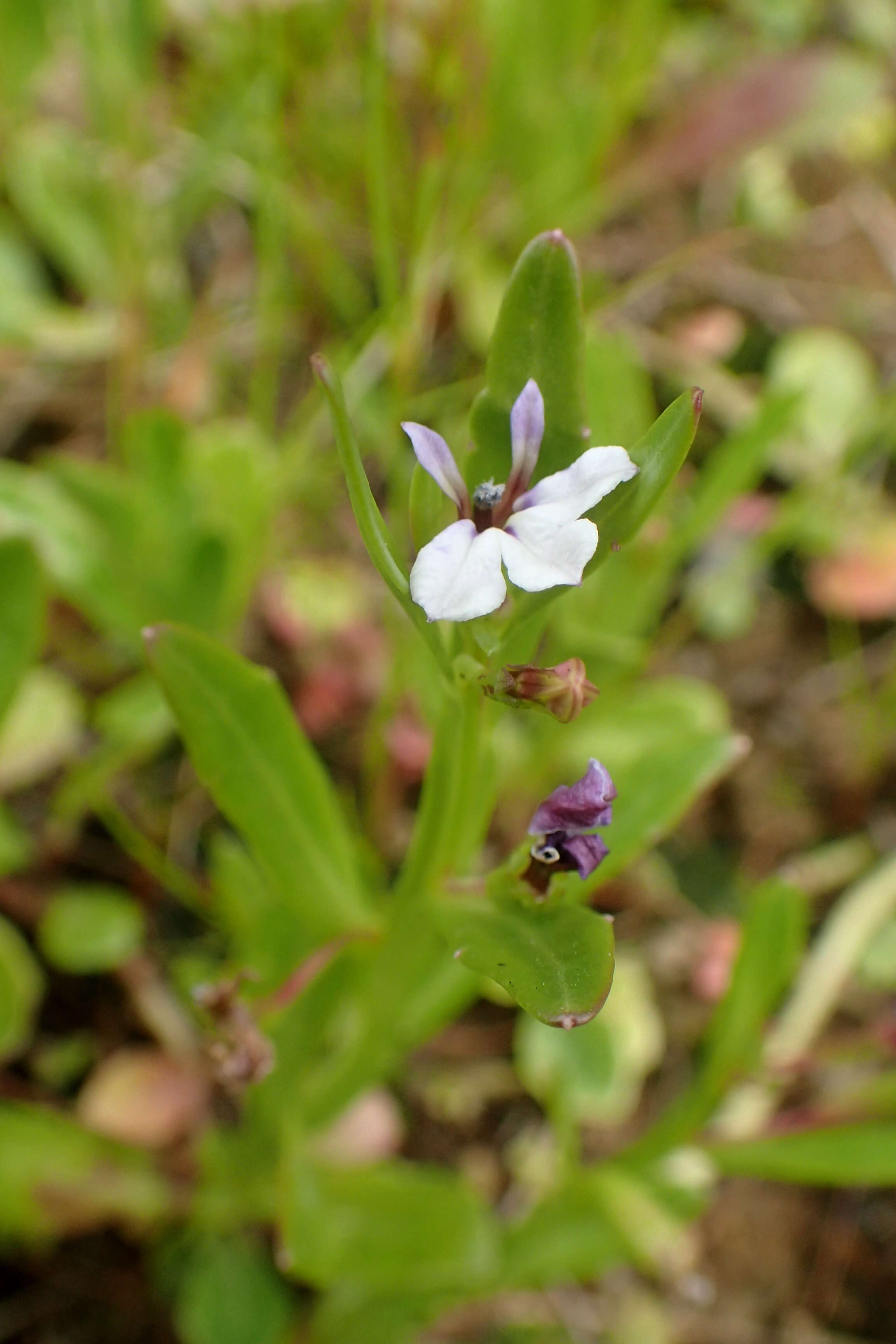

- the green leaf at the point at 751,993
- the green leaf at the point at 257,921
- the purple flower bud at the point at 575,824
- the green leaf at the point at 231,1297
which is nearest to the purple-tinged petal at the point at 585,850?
the purple flower bud at the point at 575,824

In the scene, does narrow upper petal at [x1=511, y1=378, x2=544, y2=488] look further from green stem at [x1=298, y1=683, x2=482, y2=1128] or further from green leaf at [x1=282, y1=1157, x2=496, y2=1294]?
green leaf at [x1=282, y1=1157, x2=496, y2=1294]

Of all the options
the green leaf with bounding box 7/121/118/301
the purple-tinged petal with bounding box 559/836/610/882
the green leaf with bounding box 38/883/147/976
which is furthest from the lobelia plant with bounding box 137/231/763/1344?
the green leaf with bounding box 7/121/118/301

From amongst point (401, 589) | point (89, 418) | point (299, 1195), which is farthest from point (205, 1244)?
point (89, 418)

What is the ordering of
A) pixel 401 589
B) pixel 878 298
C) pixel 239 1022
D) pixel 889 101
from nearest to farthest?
pixel 401 589
pixel 239 1022
pixel 878 298
pixel 889 101

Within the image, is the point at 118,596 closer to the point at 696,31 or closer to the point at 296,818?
the point at 296,818

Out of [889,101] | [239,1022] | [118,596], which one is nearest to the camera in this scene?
[239,1022]
